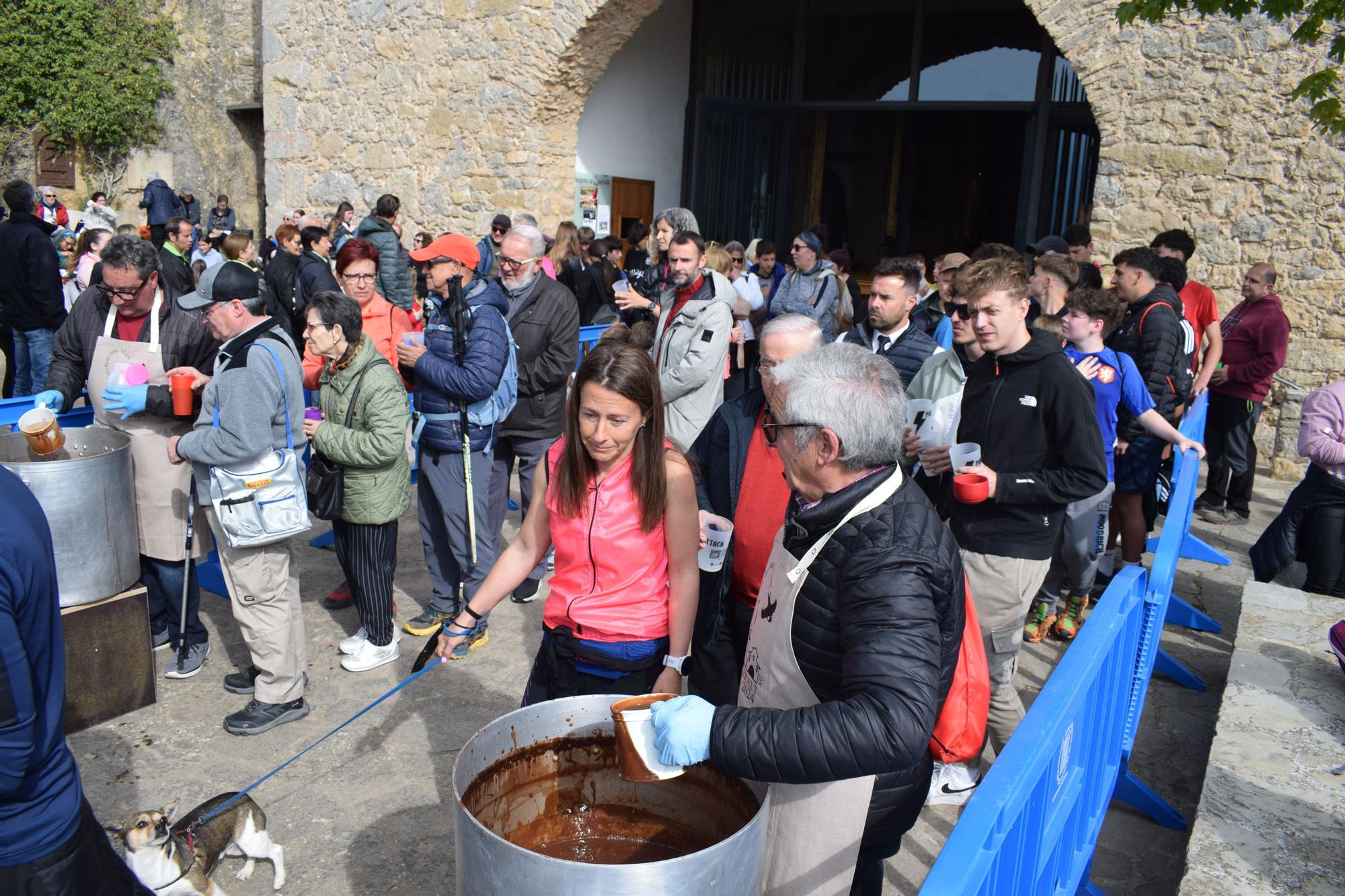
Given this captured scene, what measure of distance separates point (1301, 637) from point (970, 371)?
5.47ft

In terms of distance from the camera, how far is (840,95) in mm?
12359

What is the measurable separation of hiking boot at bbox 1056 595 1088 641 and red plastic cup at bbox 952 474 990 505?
2.03 metres

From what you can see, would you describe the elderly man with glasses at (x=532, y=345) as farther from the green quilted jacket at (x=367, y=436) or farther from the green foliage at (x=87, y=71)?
the green foliage at (x=87, y=71)

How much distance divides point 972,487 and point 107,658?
129 inches

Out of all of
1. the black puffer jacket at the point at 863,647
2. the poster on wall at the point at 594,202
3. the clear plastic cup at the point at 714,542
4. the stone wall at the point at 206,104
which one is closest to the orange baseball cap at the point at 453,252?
the clear plastic cup at the point at 714,542

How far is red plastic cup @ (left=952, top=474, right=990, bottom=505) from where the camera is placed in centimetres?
301

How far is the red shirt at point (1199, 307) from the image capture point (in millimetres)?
6797

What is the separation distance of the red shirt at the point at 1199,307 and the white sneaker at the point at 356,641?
18.5 feet

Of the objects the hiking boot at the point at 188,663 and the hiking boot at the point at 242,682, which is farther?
the hiking boot at the point at 188,663

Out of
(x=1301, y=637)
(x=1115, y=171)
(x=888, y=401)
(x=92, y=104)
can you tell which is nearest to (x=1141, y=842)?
(x=1301, y=637)

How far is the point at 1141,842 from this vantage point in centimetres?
331

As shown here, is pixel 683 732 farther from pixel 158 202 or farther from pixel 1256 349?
pixel 158 202

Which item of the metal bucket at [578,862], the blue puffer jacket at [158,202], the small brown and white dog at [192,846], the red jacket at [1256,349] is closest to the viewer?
the metal bucket at [578,862]

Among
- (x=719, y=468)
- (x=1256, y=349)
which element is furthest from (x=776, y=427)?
(x=1256, y=349)
